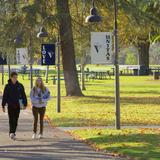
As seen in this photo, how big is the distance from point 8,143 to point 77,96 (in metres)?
19.2

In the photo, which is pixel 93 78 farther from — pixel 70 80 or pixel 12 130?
pixel 12 130

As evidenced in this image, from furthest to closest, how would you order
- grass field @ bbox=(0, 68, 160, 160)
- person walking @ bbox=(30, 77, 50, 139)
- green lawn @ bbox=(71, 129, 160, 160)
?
person walking @ bbox=(30, 77, 50, 139) < grass field @ bbox=(0, 68, 160, 160) < green lawn @ bbox=(71, 129, 160, 160)

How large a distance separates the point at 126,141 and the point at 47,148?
2.15 meters

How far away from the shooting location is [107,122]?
799 inches

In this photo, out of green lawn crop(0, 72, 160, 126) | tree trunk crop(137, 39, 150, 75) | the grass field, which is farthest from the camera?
tree trunk crop(137, 39, 150, 75)

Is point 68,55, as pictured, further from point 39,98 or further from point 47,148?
point 47,148

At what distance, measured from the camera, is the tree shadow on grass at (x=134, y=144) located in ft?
42.0

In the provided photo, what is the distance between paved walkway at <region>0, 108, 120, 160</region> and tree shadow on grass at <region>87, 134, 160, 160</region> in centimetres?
55

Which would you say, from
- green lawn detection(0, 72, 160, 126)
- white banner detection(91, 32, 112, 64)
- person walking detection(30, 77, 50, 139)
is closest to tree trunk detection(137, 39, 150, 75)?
green lawn detection(0, 72, 160, 126)

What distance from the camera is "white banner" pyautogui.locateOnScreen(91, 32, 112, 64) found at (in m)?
17.4

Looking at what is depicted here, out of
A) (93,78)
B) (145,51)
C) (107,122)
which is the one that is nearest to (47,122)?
(107,122)

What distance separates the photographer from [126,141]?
587 inches

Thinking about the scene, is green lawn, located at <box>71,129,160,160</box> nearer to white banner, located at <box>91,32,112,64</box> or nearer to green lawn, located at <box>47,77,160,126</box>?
white banner, located at <box>91,32,112,64</box>

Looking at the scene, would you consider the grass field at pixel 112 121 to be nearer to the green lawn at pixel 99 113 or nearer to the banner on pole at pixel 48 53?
the green lawn at pixel 99 113
